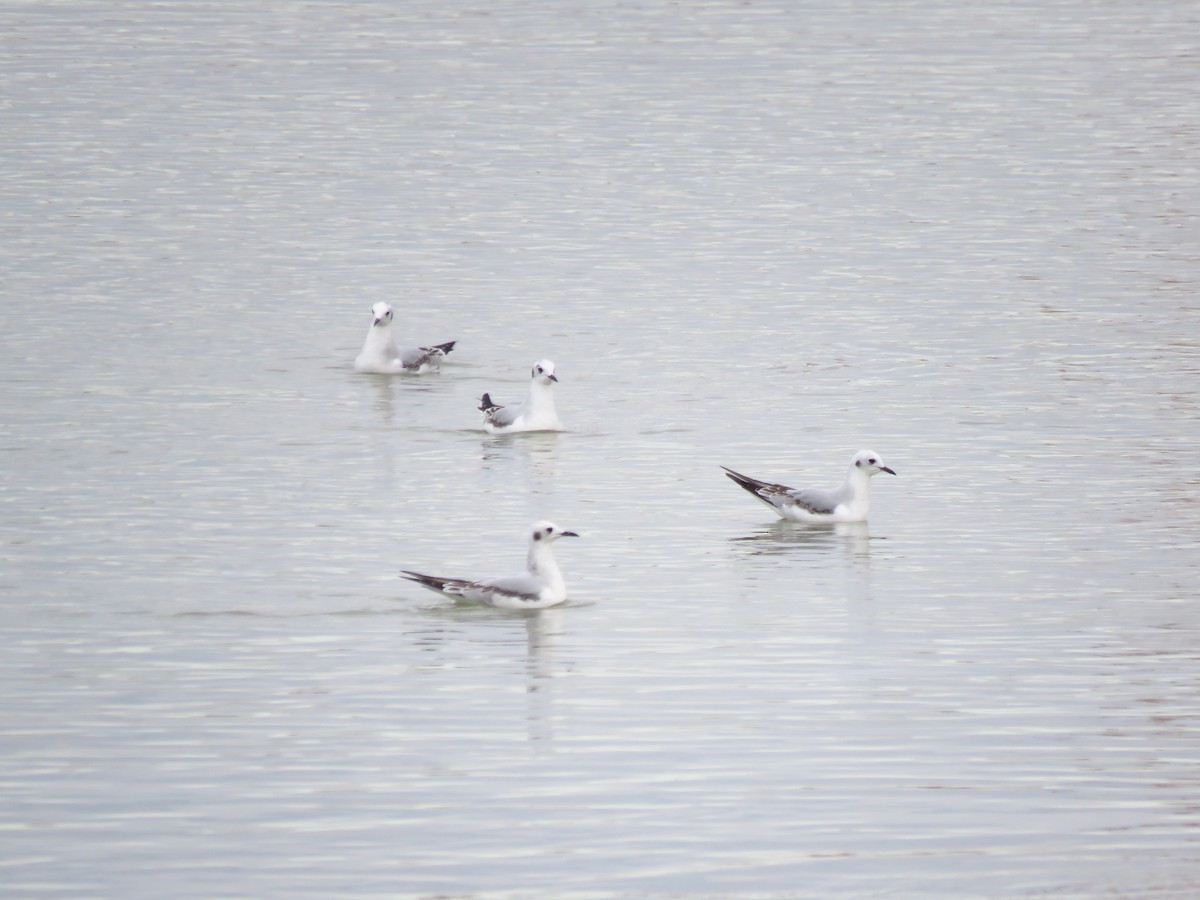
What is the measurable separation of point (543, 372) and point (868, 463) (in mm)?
5341

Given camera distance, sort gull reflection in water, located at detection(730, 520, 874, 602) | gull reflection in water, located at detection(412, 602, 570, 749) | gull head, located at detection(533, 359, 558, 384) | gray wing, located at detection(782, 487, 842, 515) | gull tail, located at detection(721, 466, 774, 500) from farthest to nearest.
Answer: gull head, located at detection(533, 359, 558, 384), gull tail, located at detection(721, 466, 774, 500), gray wing, located at detection(782, 487, 842, 515), gull reflection in water, located at detection(730, 520, 874, 602), gull reflection in water, located at detection(412, 602, 570, 749)

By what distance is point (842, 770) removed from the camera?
51.7 ft

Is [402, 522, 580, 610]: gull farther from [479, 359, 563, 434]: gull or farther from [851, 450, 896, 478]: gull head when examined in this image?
[479, 359, 563, 434]: gull

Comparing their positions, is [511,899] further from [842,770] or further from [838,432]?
[838,432]

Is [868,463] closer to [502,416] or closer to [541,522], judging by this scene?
[541,522]

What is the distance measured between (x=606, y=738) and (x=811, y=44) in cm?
6169

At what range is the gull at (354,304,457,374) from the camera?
106 feet

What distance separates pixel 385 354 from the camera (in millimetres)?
32344

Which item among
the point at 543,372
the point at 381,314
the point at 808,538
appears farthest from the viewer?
the point at 381,314

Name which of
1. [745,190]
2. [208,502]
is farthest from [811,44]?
[208,502]

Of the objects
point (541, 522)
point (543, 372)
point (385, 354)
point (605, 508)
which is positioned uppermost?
point (385, 354)

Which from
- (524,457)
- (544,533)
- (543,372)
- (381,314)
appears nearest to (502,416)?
(543,372)

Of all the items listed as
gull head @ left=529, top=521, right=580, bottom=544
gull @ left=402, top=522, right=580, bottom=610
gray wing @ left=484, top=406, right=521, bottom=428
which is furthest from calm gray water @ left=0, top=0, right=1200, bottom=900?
gull head @ left=529, top=521, right=580, bottom=544

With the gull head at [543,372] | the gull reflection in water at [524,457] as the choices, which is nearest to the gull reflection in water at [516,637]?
the gull reflection in water at [524,457]
